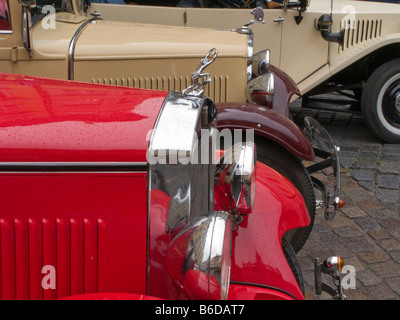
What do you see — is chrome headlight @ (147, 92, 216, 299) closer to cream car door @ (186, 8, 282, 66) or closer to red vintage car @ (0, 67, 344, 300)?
red vintage car @ (0, 67, 344, 300)

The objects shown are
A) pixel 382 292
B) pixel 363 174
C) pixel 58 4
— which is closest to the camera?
pixel 382 292

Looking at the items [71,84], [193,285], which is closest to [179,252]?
[193,285]

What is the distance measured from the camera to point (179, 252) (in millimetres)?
1657

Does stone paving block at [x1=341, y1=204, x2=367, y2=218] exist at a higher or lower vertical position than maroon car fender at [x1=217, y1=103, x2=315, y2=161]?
lower

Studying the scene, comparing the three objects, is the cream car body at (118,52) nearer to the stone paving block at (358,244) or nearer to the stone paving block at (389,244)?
the stone paving block at (358,244)

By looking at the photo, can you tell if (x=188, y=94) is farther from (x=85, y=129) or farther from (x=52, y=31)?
(x=52, y=31)

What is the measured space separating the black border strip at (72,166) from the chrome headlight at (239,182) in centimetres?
48

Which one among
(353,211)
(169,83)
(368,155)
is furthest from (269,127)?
(368,155)

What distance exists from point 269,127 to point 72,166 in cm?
177

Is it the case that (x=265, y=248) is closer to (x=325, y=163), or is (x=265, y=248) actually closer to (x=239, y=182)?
(x=239, y=182)

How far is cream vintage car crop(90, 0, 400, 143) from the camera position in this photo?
5.53 m

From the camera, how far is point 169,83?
398 cm

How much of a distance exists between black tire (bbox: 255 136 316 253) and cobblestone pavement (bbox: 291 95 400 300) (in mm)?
196

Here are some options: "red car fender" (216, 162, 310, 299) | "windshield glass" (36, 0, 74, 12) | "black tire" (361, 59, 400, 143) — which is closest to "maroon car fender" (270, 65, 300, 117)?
"black tire" (361, 59, 400, 143)
